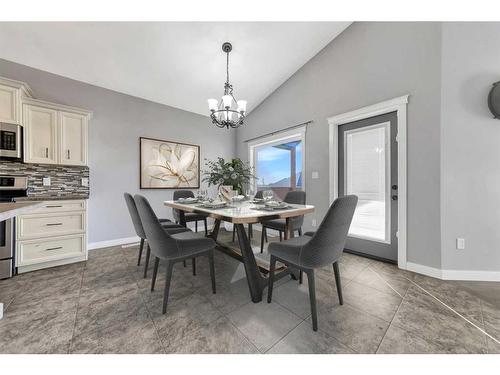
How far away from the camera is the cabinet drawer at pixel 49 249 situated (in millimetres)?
2062

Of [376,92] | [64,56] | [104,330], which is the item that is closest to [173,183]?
[64,56]

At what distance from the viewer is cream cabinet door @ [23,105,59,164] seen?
85.7 inches

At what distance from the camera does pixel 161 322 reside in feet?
4.31

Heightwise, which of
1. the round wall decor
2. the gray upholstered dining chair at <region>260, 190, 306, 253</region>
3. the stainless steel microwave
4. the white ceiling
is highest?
the white ceiling

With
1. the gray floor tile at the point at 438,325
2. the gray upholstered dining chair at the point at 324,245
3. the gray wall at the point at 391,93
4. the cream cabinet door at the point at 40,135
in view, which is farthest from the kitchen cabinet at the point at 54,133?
the gray floor tile at the point at 438,325

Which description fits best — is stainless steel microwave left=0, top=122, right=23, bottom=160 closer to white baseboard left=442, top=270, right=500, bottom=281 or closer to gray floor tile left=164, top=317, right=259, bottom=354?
gray floor tile left=164, top=317, right=259, bottom=354

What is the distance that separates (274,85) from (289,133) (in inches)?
39.4

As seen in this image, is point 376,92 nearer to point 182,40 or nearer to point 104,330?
point 182,40

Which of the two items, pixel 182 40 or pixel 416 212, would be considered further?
pixel 182 40

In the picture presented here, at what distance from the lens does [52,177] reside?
8.32 ft

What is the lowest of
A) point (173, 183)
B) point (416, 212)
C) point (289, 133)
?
point (416, 212)

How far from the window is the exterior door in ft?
2.36

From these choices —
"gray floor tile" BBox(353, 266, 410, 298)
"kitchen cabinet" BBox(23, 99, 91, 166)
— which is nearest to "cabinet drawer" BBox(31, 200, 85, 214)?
"kitchen cabinet" BBox(23, 99, 91, 166)

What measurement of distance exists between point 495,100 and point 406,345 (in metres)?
2.37
